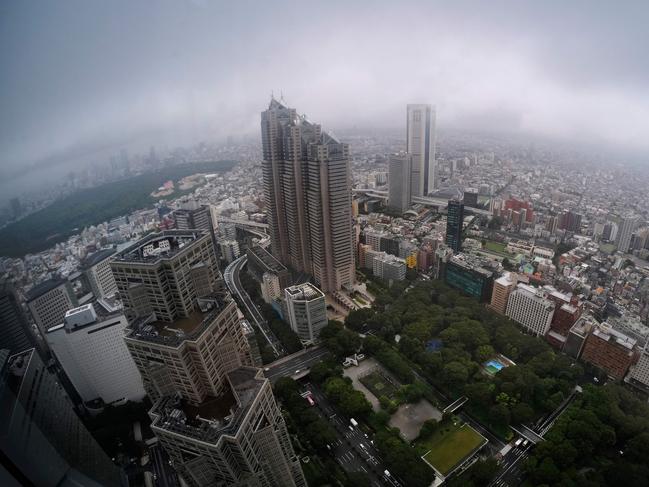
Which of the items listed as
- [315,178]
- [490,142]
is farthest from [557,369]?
[490,142]

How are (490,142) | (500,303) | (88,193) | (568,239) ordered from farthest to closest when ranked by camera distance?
(490,142), (88,193), (568,239), (500,303)

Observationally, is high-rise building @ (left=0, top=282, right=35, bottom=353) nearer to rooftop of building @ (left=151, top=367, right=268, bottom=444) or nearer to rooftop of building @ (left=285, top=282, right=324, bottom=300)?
rooftop of building @ (left=151, top=367, right=268, bottom=444)

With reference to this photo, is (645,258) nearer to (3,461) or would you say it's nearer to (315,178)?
(315,178)

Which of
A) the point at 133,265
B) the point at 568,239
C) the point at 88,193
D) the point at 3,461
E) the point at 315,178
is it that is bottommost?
Result: the point at 568,239

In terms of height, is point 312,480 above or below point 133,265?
below

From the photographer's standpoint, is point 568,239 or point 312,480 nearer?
point 312,480

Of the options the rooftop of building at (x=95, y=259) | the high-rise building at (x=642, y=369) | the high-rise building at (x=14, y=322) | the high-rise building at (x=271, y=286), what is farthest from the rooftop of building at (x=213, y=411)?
the rooftop of building at (x=95, y=259)

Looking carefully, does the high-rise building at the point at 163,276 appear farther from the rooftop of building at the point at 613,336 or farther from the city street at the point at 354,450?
the rooftop of building at the point at 613,336
